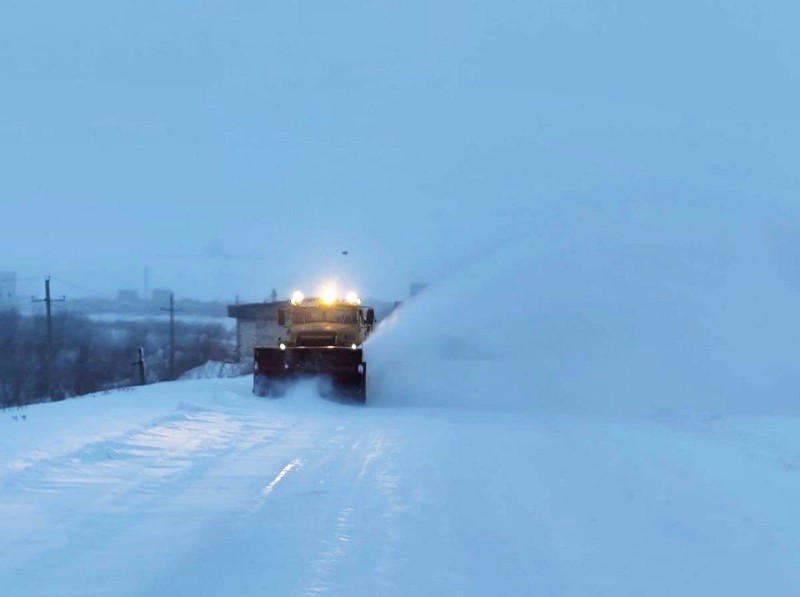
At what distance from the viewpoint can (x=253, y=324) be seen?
68.0 m

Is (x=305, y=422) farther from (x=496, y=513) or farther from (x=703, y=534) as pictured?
(x=703, y=534)

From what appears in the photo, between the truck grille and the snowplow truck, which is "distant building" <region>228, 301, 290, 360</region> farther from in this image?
the snowplow truck

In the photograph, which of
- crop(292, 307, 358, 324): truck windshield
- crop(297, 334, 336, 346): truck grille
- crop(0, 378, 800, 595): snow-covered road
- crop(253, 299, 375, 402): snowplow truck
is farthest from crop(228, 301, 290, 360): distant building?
crop(0, 378, 800, 595): snow-covered road

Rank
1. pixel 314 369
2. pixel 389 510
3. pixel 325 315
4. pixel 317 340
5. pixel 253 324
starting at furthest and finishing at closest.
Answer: pixel 253 324, pixel 325 315, pixel 317 340, pixel 314 369, pixel 389 510

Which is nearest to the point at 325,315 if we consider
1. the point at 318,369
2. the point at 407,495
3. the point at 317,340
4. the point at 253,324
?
the point at 317,340

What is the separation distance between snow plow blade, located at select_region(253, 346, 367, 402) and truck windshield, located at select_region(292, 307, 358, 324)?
294 centimetres

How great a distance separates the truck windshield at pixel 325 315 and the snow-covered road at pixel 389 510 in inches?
330

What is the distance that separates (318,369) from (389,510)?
1105cm

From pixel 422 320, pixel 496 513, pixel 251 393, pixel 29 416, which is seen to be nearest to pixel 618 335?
pixel 422 320

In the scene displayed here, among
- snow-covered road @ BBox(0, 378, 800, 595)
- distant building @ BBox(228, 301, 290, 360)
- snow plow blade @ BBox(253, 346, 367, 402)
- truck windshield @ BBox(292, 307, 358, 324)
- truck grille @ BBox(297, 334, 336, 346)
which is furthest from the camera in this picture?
distant building @ BBox(228, 301, 290, 360)

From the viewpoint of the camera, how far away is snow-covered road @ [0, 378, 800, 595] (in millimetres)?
5766

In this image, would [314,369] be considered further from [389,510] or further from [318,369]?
[389,510]

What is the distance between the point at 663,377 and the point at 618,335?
2407 millimetres

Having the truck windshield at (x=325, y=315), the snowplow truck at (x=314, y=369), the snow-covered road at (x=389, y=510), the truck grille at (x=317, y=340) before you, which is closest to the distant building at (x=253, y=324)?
the truck windshield at (x=325, y=315)
